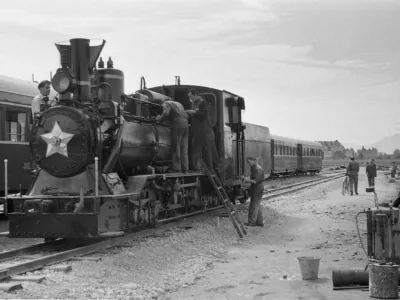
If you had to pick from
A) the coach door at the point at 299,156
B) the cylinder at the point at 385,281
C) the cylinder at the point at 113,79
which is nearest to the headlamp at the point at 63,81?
the cylinder at the point at 113,79

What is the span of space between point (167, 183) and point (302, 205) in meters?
7.75

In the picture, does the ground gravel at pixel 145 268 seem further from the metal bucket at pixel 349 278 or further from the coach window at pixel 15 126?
the coach window at pixel 15 126

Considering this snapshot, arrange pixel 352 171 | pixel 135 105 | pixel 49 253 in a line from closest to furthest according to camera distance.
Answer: pixel 49 253 < pixel 135 105 < pixel 352 171

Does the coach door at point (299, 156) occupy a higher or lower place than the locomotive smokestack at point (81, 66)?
lower

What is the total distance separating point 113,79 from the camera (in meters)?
9.92

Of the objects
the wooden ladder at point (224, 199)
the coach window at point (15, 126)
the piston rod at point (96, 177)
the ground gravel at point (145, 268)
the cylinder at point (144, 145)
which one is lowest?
the ground gravel at point (145, 268)

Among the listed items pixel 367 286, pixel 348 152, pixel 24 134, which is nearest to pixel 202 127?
pixel 24 134

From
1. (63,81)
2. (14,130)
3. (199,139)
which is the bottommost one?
(199,139)

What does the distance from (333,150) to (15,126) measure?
11243 cm

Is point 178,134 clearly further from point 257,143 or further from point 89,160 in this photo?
point 257,143

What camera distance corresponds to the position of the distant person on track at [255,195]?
12.2m

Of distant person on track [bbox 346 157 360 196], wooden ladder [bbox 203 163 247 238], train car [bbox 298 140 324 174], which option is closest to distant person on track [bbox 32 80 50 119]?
wooden ladder [bbox 203 163 247 238]

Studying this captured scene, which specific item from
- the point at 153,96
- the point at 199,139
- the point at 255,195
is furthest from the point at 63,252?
the point at 199,139

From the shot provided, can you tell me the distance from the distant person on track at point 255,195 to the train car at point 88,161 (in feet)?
8.10
